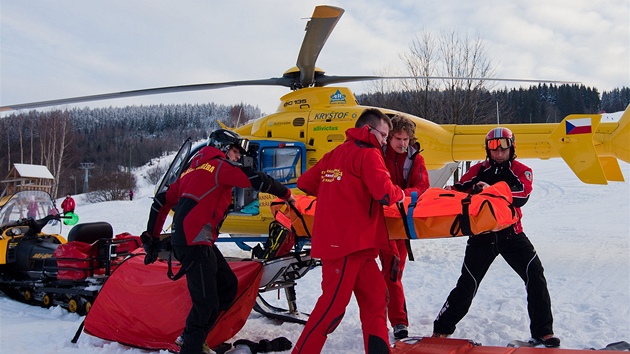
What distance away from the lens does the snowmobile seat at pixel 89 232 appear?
22.9 ft

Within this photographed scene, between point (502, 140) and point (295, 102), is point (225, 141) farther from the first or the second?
point (295, 102)

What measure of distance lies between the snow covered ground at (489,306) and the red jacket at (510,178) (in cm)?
124

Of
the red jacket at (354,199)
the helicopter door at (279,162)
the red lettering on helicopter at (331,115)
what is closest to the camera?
the red jacket at (354,199)

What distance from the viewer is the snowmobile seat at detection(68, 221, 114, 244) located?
6983 millimetres

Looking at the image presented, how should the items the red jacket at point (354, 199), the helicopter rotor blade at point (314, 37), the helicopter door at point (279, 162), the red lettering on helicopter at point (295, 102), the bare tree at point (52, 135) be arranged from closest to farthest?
the red jacket at point (354, 199)
the helicopter rotor blade at point (314, 37)
the helicopter door at point (279, 162)
the red lettering on helicopter at point (295, 102)
the bare tree at point (52, 135)

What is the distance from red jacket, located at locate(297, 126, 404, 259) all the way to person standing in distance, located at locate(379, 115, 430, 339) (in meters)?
0.95

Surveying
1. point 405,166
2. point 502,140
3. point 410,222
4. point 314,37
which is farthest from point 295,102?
point 410,222

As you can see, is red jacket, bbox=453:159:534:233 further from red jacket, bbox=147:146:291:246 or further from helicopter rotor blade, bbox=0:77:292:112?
helicopter rotor blade, bbox=0:77:292:112

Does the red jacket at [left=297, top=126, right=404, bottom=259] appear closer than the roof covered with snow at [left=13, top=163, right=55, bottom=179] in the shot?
Yes

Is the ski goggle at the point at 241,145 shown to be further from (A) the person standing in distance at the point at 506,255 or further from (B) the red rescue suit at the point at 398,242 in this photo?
(A) the person standing in distance at the point at 506,255

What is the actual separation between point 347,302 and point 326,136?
4.80 metres

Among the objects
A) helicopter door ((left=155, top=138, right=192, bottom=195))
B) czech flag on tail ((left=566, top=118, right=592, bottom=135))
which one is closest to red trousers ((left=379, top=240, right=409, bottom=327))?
helicopter door ((left=155, top=138, right=192, bottom=195))

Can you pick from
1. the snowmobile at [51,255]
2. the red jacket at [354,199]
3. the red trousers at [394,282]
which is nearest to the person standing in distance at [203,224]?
the red jacket at [354,199]

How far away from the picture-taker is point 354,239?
3.47 metres
